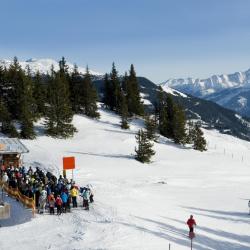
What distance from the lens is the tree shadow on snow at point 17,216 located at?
25.0 metres

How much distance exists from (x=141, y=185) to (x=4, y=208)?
18510mm

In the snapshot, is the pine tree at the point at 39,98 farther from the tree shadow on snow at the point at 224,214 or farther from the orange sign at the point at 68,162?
the tree shadow on snow at the point at 224,214

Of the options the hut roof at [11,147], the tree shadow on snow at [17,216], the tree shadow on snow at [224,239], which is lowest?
the tree shadow on snow at [224,239]

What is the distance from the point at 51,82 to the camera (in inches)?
2596

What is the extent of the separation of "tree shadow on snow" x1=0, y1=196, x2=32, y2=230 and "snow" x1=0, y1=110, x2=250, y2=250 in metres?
0.08

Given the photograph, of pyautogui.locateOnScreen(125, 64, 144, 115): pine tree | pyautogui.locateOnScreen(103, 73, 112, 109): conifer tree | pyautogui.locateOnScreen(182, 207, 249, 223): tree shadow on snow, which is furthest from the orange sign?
pyautogui.locateOnScreen(103, 73, 112, 109): conifer tree

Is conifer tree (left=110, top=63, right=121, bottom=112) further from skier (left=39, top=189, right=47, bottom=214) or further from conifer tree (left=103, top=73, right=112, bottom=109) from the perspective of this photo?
skier (left=39, top=189, right=47, bottom=214)

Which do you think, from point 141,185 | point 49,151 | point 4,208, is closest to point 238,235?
point 4,208

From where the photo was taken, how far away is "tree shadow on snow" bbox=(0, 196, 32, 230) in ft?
82.0

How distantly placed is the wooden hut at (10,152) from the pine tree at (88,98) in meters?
30.6

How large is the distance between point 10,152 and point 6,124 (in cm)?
1605

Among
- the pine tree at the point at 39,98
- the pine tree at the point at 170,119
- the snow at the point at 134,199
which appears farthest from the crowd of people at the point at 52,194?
the pine tree at the point at 170,119

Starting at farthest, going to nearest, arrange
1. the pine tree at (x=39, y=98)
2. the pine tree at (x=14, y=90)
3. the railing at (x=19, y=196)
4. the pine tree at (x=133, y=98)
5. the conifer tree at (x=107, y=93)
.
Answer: the conifer tree at (x=107, y=93) < the pine tree at (x=133, y=98) < the pine tree at (x=39, y=98) < the pine tree at (x=14, y=90) < the railing at (x=19, y=196)

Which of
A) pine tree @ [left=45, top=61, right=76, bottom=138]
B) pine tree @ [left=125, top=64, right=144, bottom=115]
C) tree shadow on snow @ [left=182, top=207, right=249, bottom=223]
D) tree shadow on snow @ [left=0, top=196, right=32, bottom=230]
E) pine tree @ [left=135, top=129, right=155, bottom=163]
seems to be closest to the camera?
tree shadow on snow @ [left=0, top=196, right=32, bottom=230]
